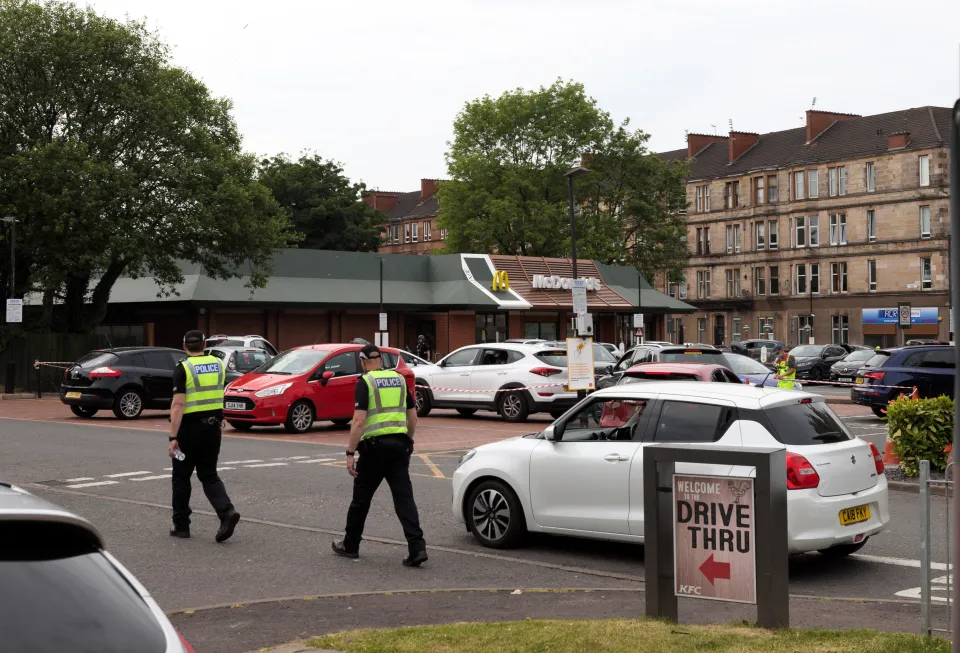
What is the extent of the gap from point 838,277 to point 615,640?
3314 inches

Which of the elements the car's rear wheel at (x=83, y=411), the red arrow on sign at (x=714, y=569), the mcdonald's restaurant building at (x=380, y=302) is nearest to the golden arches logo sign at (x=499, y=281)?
the mcdonald's restaurant building at (x=380, y=302)

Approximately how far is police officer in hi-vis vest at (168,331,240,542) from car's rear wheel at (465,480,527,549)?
2.17m

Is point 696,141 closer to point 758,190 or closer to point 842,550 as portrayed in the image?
point 758,190

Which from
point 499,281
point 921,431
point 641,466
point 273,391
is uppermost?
point 499,281

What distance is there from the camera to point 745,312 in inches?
3666

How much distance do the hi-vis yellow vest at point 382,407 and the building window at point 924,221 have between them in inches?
3053

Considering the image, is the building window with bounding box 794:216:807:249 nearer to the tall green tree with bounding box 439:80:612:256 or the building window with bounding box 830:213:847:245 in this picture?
the building window with bounding box 830:213:847:245

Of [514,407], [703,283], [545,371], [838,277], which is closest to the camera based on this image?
[545,371]

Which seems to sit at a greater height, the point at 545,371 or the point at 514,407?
the point at 545,371

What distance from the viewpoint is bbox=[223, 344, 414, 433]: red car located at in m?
22.7

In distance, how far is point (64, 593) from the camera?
2887 millimetres

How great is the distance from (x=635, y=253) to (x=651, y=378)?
49853 mm

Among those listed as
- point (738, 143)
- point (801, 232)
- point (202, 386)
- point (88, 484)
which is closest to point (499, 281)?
point (801, 232)

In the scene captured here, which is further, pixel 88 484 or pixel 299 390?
pixel 299 390
